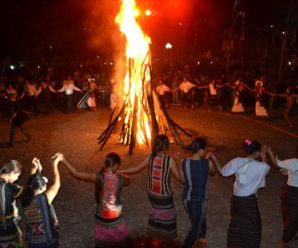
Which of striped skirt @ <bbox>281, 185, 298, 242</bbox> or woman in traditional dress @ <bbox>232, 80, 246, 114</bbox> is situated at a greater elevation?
woman in traditional dress @ <bbox>232, 80, 246, 114</bbox>

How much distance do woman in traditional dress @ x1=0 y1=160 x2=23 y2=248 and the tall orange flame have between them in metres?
7.15

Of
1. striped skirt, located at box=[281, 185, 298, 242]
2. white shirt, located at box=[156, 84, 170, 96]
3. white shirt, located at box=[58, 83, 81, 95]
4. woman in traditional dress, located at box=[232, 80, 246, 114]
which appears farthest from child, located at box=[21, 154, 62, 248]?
white shirt, located at box=[156, 84, 170, 96]

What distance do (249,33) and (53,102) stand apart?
25.2 metres

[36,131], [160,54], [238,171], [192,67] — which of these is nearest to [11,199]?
[238,171]

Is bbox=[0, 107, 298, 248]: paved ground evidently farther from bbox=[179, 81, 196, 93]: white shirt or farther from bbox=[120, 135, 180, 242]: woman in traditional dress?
bbox=[179, 81, 196, 93]: white shirt

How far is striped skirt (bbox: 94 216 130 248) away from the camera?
4926mm

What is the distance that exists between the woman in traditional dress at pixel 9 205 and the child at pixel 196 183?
211 cm

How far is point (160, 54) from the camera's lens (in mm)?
40094

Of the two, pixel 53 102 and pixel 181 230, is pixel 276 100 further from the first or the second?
pixel 181 230

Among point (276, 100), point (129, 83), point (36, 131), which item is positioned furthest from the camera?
point (276, 100)

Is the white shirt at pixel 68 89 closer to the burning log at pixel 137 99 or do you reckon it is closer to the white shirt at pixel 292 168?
the burning log at pixel 137 99

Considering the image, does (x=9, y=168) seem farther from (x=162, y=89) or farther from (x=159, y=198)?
(x=162, y=89)

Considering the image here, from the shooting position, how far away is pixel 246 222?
529cm

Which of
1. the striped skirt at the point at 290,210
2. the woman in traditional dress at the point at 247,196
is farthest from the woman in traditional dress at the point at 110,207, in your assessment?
the striped skirt at the point at 290,210
